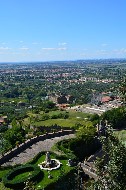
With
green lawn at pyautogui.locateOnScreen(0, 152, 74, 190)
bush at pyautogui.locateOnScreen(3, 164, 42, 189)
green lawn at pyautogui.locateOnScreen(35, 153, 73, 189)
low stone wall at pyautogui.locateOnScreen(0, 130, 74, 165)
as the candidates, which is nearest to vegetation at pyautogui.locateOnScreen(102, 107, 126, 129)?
low stone wall at pyautogui.locateOnScreen(0, 130, 74, 165)

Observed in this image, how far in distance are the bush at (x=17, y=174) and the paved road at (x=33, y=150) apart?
9.71 ft

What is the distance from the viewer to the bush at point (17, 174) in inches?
1115

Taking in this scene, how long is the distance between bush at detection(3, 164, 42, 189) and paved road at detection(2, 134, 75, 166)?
2960mm

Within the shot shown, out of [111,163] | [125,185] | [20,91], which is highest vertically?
[111,163]

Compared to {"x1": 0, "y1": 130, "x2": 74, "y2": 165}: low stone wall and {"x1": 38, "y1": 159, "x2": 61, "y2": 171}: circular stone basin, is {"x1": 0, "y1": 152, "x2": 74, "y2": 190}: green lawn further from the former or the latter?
{"x1": 0, "y1": 130, "x2": 74, "y2": 165}: low stone wall

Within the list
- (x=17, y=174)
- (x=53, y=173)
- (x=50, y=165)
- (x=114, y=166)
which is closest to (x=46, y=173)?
(x=53, y=173)

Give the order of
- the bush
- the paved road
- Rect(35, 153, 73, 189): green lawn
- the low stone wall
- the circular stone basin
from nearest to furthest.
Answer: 1. the bush
2. Rect(35, 153, 73, 189): green lawn
3. the circular stone basin
4. the paved road
5. the low stone wall

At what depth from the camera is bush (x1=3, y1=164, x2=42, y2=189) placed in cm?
2833

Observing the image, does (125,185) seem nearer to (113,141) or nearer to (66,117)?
(113,141)

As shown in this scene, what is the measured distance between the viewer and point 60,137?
45344 millimetres

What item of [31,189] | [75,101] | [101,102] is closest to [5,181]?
[31,189]

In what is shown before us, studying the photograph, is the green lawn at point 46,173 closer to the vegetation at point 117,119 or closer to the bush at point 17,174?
the bush at point 17,174

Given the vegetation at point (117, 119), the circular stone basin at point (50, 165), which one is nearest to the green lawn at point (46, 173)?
the circular stone basin at point (50, 165)

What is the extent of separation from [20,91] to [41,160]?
123009 millimetres
